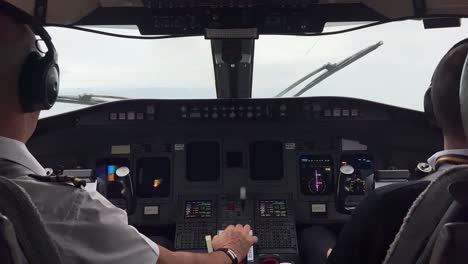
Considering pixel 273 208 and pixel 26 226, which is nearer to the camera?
pixel 26 226

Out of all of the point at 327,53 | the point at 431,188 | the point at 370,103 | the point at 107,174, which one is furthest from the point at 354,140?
the point at 431,188

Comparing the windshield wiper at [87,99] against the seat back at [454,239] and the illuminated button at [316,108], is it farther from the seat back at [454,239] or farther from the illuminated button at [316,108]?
the seat back at [454,239]

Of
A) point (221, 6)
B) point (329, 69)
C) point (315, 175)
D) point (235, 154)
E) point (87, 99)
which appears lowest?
point (315, 175)

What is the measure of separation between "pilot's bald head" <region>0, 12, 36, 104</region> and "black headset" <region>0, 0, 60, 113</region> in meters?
0.01

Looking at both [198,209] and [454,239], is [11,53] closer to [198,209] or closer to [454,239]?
[454,239]

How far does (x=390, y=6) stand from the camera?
2072 millimetres

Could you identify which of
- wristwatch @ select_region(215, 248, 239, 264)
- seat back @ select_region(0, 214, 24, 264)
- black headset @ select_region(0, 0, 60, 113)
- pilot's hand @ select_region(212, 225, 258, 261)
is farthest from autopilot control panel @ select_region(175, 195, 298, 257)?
seat back @ select_region(0, 214, 24, 264)

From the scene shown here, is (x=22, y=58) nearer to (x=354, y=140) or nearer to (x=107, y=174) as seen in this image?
(x=107, y=174)

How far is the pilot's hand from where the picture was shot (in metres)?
1.62

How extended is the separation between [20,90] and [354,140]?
7.34 ft

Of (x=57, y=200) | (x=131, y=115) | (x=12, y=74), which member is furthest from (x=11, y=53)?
(x=131, y=115)

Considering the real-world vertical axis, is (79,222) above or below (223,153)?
above

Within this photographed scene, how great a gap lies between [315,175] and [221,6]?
4.46 ft

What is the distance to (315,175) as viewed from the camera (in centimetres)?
292
